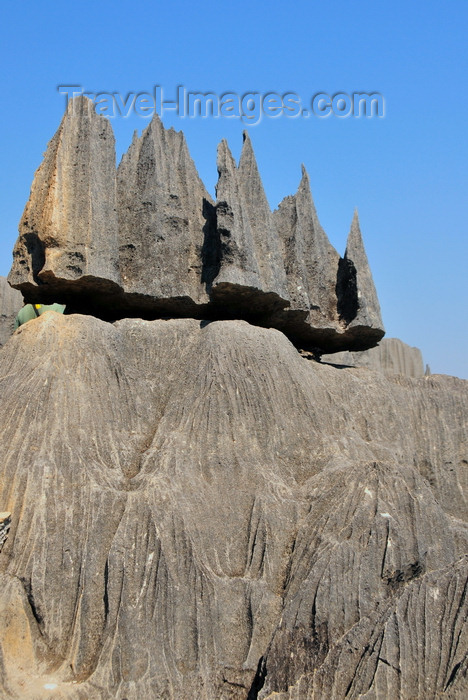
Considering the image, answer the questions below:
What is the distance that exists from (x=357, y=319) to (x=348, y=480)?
385cm

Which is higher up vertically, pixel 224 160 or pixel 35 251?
pixel 224 160

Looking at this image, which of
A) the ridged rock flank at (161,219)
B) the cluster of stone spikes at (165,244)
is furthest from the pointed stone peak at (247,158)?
the ridged rock flank at (161,219)

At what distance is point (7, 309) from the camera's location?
22797mm

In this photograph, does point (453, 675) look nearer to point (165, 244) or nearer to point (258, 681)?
point (258, 681)

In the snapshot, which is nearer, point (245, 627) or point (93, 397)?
point (245, 627)

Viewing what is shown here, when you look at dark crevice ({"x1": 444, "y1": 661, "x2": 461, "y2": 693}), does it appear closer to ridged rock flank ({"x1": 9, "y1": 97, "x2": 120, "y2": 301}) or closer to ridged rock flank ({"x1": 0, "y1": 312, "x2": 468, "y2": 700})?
ridged rock flank ({"x1": 0, "y1": 312, "x2": 468, "y2": 700})

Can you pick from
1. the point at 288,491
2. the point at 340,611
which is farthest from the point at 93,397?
the point at 340,611

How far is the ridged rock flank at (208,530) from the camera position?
8211mm

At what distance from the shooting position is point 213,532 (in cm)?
960

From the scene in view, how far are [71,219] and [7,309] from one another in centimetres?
1222

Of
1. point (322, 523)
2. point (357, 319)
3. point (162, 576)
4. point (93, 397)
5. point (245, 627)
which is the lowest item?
point (245, 627)

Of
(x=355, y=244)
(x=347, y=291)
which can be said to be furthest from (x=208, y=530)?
(x=355, y=244)

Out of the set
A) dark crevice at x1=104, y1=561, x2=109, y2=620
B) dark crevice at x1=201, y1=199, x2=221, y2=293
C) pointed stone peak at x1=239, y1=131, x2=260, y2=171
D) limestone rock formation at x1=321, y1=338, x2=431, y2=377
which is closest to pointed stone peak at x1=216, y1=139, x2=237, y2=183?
pointed stone peak at x1=239, y1=131, x2=260, y2=171

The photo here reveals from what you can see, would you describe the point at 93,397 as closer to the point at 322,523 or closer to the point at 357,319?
the point at 322,523
